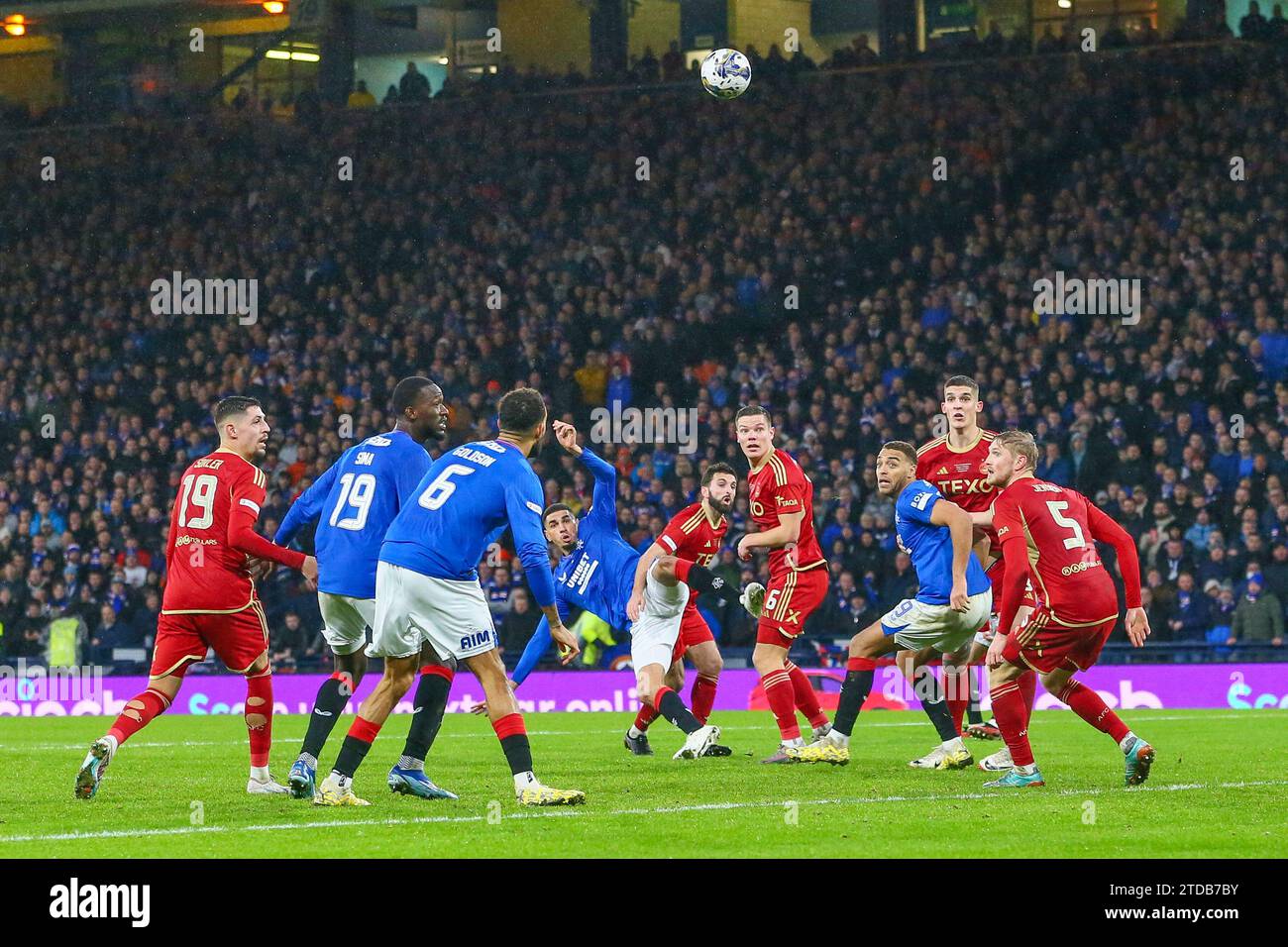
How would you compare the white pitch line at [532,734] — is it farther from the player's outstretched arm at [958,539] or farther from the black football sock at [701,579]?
the player's outstretched arm at [958,539]

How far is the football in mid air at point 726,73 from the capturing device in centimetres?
2254

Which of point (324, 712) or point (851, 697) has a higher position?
point (324, 712)

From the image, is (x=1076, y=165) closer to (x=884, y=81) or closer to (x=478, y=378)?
(x=884, y=81)

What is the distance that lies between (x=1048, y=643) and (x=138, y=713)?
489 centimetres

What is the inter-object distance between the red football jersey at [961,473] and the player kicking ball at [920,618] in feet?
0.60

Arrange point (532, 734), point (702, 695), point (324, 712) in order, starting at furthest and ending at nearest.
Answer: point (532, 734) → point (702, 695) → point (324, 712)

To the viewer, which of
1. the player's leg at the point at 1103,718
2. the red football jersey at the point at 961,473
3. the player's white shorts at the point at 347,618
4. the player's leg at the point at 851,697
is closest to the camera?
the player's leg at the point at 1103,718

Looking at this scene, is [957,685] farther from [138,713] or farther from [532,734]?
[138,713]

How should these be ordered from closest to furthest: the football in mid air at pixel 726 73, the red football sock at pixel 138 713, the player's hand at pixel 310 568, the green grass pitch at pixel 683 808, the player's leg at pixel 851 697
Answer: the green grass pitch at pixel 683 808
the player's hand at pixel 310 568
the red football sock at pixel 138 713
the player's leg at pixel 851 697
the football in mid air at pixel 726 73

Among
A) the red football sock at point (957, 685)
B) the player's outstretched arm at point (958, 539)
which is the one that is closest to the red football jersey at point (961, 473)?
the player's outstretched arm at point (958, 539)

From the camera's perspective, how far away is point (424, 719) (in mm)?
9867

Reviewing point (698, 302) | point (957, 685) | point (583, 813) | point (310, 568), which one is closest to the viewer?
point (583, 813)

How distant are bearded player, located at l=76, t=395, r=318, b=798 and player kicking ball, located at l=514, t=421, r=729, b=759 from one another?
8.52 feet

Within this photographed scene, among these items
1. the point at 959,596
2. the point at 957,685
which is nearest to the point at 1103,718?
the point at 959,596
